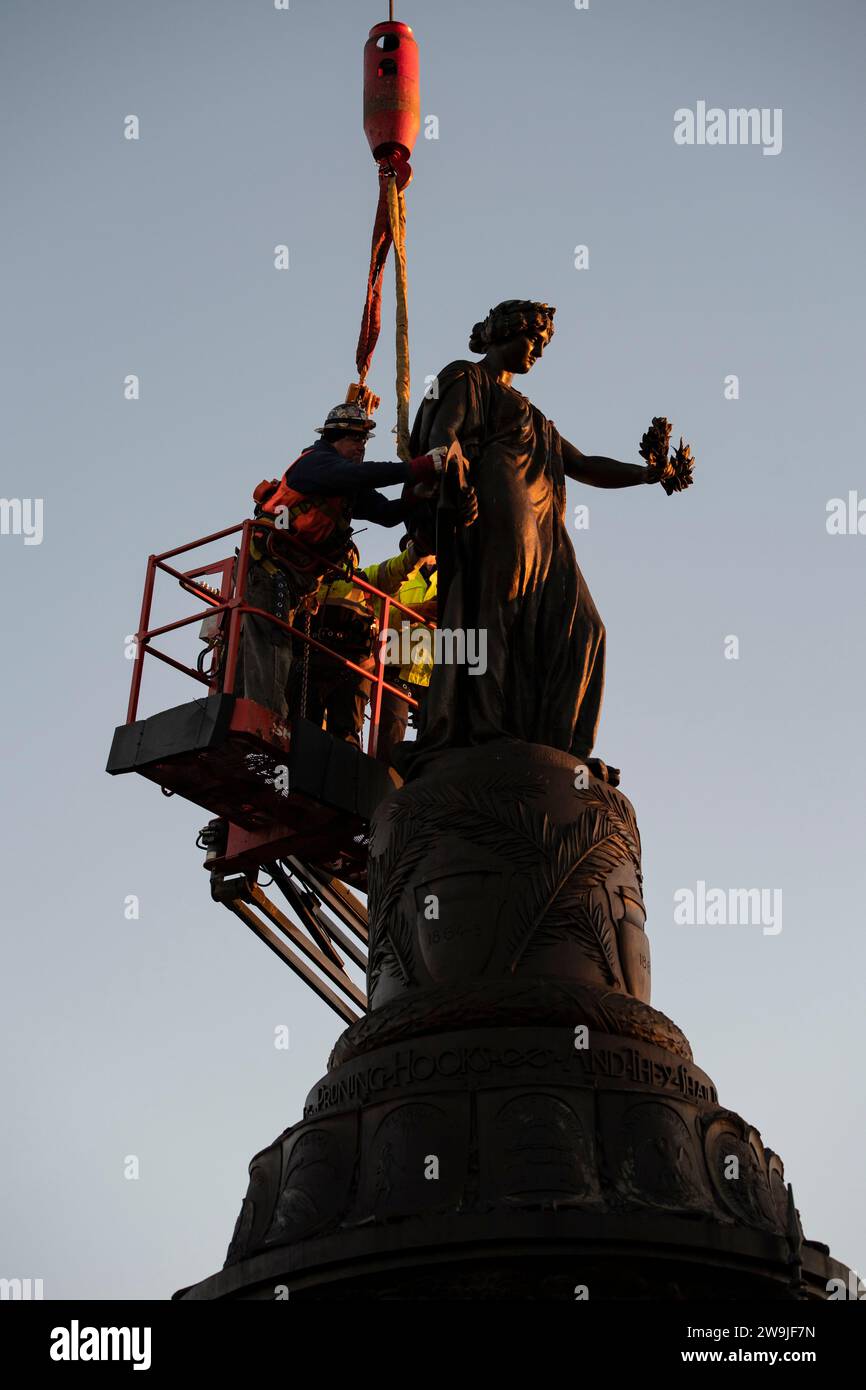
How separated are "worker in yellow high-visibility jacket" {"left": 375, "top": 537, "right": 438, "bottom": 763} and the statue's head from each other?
2.68 m

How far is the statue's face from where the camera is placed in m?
14.0

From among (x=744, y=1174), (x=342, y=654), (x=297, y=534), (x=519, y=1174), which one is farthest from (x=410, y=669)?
(x=519, y=1174)

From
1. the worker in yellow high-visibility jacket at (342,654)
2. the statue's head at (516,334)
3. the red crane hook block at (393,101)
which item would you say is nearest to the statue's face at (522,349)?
the statue's head at (516,334)

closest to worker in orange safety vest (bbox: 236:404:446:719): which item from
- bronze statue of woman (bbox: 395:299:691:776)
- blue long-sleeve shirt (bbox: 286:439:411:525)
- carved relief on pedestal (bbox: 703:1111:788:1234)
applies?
blue long-sleeve shirt (bbox: 286:439:411:525)

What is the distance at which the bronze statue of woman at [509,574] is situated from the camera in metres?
12.7

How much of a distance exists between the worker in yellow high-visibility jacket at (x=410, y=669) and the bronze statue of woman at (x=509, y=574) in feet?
9.01

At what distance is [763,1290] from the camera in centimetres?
991

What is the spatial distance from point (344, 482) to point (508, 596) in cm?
222

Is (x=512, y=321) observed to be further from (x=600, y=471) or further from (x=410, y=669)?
(x=410, y=669)

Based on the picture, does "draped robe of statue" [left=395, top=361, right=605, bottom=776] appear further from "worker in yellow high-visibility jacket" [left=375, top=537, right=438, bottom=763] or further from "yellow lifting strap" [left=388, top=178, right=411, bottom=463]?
"yellow lifting strap" [left=388, top=178, right=411, bottom=463]

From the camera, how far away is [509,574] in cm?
1303

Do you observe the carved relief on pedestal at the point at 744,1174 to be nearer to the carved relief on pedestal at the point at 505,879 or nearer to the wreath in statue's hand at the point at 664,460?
the carved relief on pedestal at the point at 505,879
